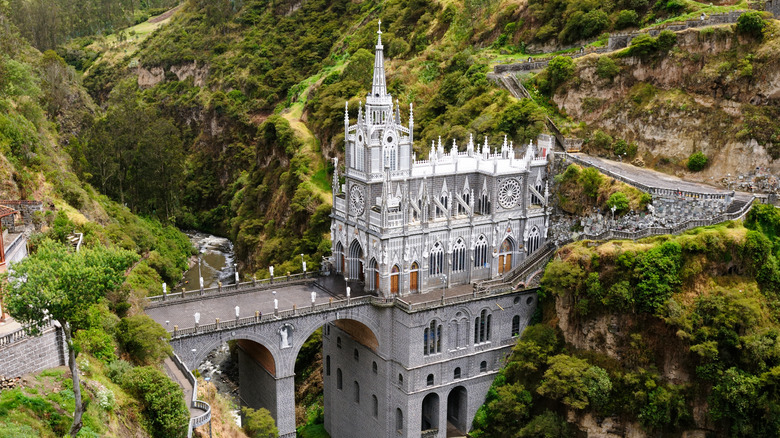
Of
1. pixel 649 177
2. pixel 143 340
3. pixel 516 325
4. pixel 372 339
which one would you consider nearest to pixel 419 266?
pixel 372 339

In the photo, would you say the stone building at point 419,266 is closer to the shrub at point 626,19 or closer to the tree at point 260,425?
the tree at point 260,425

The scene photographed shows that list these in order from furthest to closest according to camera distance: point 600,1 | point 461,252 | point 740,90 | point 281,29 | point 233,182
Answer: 1. point 281,29
2. point 233,182
3. point 600,1
4. point 740,90
5. point 461,252

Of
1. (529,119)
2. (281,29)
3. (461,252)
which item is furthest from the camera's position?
(281,29)

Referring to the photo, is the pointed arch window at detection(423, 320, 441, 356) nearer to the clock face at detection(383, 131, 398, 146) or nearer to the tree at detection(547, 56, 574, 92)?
the clock face at detection(383, 131, 398, 146)

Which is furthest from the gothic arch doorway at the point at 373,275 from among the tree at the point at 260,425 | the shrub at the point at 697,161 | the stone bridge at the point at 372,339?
the shrub at the point at 697,161

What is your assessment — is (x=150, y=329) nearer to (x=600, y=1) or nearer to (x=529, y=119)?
(x=529, y=119)

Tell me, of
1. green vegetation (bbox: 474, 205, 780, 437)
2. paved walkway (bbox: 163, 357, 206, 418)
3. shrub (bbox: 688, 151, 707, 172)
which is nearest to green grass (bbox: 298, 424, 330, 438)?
green vegetation (bbox: 474, 205, 780, 437)

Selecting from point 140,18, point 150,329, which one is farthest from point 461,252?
point 140,18
